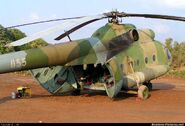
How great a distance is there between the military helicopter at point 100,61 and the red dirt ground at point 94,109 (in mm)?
569

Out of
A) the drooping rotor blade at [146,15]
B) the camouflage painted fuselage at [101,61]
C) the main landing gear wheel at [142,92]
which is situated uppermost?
the drooping rotor blade at [146,15]

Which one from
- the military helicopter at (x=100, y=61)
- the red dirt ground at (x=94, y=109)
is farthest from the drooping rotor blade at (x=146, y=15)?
the red dirt ground at (x=94, y=109)

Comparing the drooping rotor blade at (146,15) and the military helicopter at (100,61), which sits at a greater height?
the drooping rotor blade at (146,15)

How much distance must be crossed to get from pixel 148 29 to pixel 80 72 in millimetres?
4340

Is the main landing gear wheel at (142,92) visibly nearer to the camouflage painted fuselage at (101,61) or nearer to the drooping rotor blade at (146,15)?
the camouflage painted fuselage at (101,61)

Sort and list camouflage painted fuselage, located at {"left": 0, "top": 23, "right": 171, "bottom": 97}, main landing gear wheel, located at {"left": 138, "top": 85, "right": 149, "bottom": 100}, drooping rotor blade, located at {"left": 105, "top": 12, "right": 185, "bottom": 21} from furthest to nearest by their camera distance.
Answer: main landing gear wheel, located at {"left": 138, "top": 85, "right": 149, "bottom": 100}, camouflage painted fuselage, located at {"left": 0, "top": 23, "right": 171, "bottom": 97}, drooping rotor blade, located at {"left": 105, "top": 12, "right": 185, "bottom": 21}

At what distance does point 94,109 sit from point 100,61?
245 centimetres

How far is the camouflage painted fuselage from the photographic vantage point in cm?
1386

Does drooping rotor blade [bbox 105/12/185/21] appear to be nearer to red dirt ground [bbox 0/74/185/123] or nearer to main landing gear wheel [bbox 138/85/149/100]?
main landing gear wheel [bbox 138/85/149/100]

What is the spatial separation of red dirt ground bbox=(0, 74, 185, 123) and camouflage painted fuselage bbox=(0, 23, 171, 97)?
67cm

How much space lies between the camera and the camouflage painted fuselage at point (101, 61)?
13.9 meters

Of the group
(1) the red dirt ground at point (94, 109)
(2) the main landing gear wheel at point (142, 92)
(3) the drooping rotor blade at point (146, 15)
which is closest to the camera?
(1) the red dirt ground at point (94, 109)

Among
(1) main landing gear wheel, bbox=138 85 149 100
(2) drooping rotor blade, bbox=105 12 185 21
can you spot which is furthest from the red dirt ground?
(2) drooping rotor blade, bbox=105 12 185 21

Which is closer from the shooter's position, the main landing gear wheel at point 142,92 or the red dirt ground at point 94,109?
the red dirt ground at point 94,109
